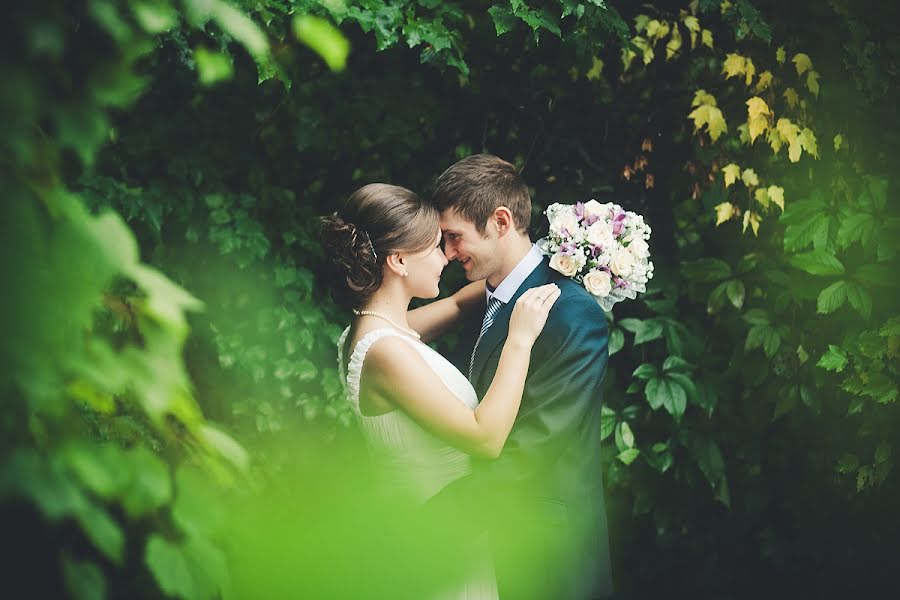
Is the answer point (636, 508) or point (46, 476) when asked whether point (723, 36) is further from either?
point (46, 476)

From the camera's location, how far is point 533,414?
2.50 m

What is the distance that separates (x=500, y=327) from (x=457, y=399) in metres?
0.36

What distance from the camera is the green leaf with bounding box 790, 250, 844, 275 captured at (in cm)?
327

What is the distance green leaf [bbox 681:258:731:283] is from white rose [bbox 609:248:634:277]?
101 cm

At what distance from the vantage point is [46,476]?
36.3 inches

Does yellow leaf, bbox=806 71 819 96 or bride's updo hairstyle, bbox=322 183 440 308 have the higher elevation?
yellow leaf, bbox=806 71 819 96

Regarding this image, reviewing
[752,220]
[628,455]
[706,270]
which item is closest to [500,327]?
[628,455]

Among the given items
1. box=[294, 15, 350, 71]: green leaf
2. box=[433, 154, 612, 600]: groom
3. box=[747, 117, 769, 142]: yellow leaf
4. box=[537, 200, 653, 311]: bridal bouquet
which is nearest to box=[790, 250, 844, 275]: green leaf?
box=[747, 117, 769, 142]: yellow leaf

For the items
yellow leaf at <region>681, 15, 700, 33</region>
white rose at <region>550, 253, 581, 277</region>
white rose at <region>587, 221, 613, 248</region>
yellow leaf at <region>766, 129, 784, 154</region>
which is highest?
yellow leaf at <region>681, 15, 700, 33</region>

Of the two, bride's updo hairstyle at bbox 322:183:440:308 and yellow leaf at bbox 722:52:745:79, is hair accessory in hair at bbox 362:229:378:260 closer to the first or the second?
bride's updo hairstyle at bbox 322:183:440:308

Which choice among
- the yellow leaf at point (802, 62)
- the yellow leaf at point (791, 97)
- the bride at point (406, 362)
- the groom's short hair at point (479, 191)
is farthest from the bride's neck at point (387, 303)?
→ the yellow leaf at point (802, 62)

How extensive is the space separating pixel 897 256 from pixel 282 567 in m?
2.74

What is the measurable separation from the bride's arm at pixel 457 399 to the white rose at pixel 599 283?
19cm

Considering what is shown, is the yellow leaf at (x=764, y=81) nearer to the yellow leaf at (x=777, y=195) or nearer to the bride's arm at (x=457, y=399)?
→ the yellow leaf at (x=777, y=195)
